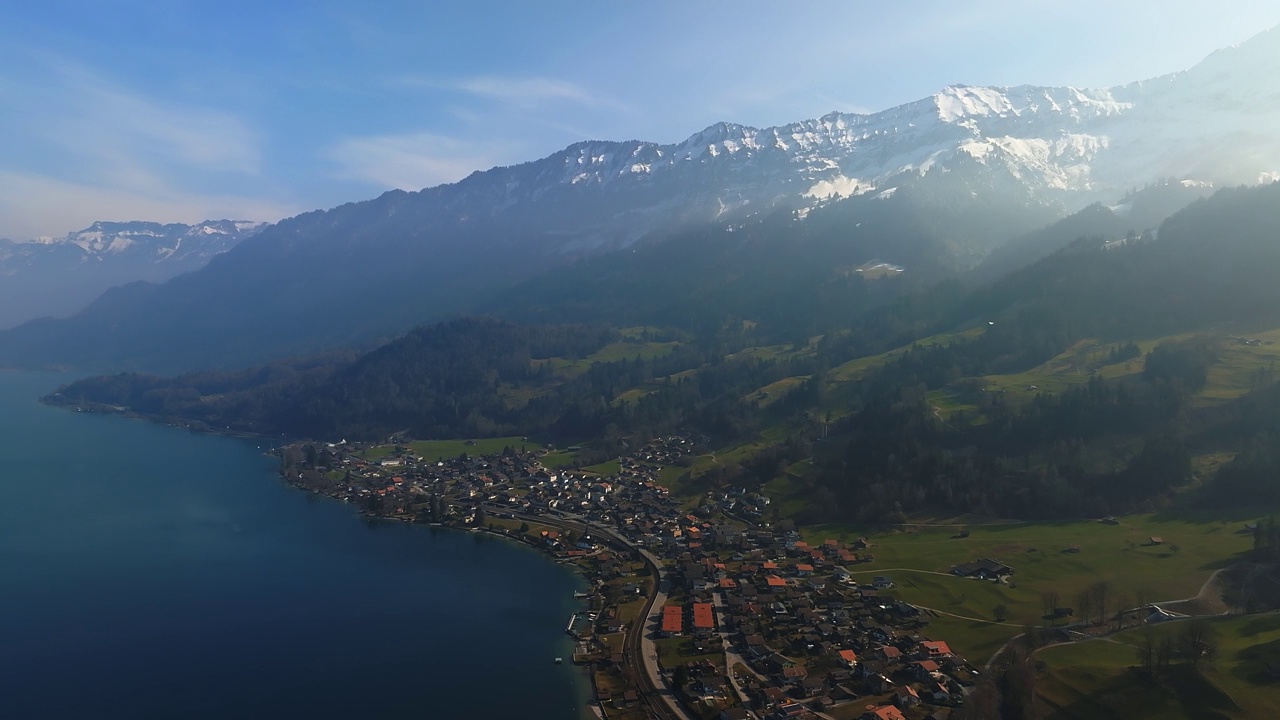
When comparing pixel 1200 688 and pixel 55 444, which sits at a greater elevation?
pixel 55 444

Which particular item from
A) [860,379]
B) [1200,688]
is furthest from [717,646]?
[860,379]

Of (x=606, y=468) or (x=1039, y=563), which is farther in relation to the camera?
(x=606, y=468)

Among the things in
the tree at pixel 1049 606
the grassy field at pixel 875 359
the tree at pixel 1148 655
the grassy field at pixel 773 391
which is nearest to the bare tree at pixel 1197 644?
the tree at pixel 1148 655

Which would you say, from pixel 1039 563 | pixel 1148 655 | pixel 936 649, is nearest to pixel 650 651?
pixel 936 649

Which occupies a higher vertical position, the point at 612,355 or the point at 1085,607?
the point at 612,355

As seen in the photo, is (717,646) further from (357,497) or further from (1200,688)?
(357,497)

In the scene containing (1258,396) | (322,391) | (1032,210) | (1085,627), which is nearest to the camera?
(1085,627)

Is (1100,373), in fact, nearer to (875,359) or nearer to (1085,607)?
(875,359)
